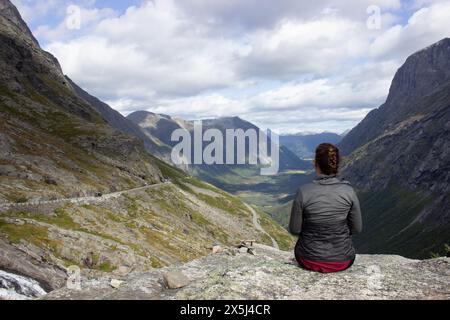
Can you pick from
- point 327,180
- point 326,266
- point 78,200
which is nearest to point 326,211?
point 327,180

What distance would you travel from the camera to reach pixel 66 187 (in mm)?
124188

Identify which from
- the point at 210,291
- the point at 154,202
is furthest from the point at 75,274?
the point at 154,202

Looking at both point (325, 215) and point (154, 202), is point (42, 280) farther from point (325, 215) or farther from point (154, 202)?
point (154, 202)

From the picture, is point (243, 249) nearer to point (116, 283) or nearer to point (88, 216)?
point (116, 283)

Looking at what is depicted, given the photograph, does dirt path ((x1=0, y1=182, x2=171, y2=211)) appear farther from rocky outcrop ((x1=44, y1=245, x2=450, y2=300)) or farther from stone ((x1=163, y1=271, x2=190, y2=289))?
stone ((x1=163, y1=271, x2=190, y2=289))

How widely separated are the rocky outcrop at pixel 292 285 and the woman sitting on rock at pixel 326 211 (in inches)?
50.5

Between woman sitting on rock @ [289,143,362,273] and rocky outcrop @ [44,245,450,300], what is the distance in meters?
1.28

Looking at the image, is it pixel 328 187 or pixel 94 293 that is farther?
pixel 94 293

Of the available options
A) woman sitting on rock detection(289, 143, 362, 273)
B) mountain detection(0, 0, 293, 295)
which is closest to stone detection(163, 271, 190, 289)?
woman sitting on rock detection(289, 143, 362, 273)

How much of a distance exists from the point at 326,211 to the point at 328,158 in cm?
197

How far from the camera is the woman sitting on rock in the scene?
46.7 feet

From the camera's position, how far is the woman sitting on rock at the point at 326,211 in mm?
14234

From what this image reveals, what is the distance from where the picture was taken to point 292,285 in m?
14.8
